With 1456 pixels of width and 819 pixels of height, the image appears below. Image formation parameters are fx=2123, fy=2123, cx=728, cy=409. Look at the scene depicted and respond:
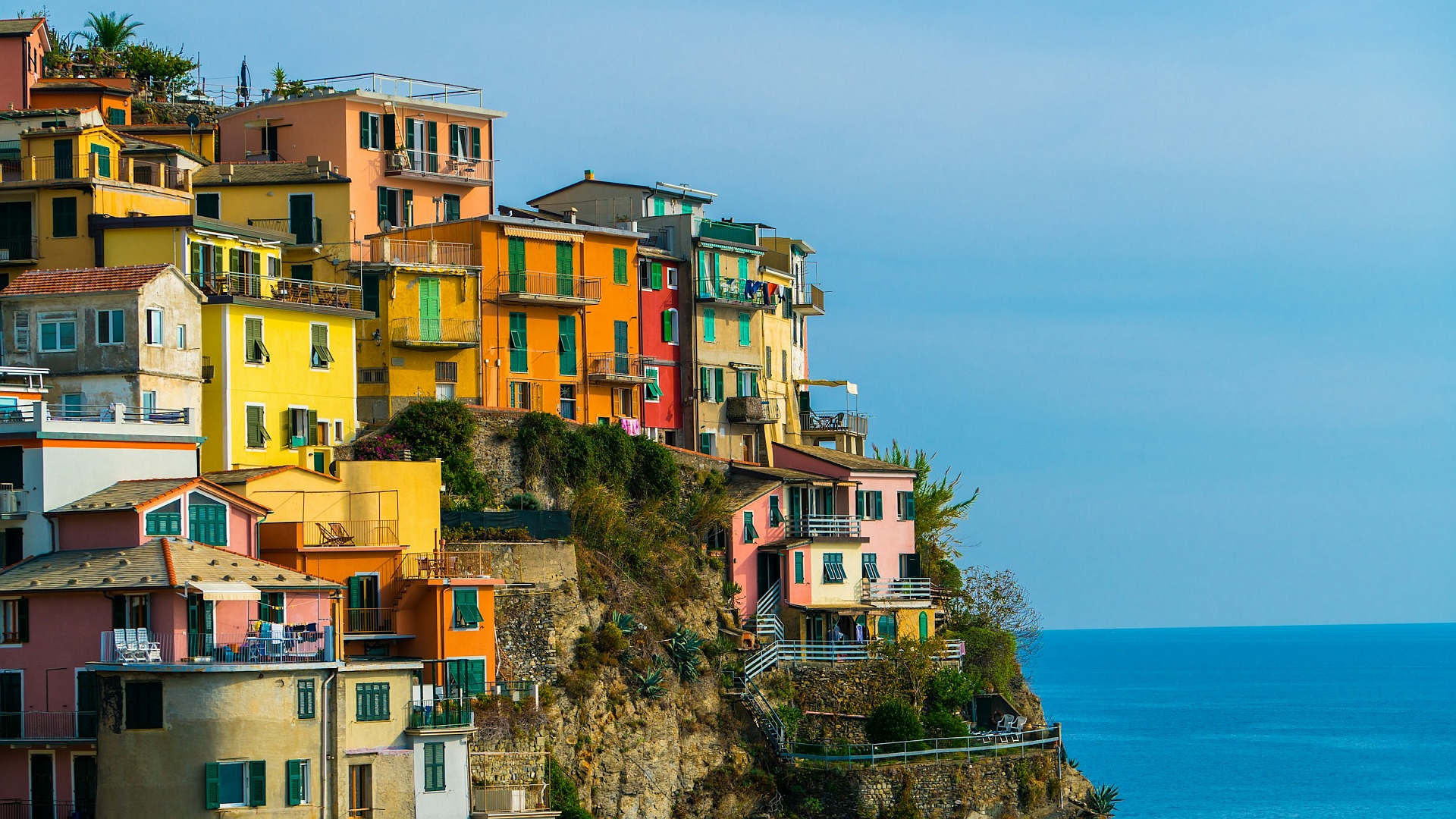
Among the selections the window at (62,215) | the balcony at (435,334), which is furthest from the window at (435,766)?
the window at (62,215)

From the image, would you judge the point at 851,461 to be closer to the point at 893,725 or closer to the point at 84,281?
the point at 893,725

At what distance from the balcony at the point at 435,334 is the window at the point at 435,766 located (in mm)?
20996

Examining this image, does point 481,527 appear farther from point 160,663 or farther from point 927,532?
point 927,532

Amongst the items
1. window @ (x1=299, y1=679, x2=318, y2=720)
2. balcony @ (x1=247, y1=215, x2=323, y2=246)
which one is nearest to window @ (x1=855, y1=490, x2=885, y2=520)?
balcony @ (x1=247, y1=215, x2=323, y2=246)

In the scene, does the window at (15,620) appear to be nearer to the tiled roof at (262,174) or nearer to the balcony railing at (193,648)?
the balcony railing at (193,648)

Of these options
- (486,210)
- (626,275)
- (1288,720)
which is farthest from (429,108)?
(1288,720)

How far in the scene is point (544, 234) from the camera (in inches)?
2943

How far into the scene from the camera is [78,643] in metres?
49.8

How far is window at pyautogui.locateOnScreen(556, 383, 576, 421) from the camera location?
2948 inches

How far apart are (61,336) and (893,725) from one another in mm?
28589

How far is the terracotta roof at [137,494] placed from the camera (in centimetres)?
5169

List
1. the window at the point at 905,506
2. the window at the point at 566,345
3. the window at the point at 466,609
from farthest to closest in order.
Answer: the window at the point at 905,506
the window at the point at 566,345
the window at the point at 466,609

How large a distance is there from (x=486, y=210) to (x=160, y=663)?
37.8m

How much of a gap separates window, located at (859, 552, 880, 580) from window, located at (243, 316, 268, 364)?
24.3m
